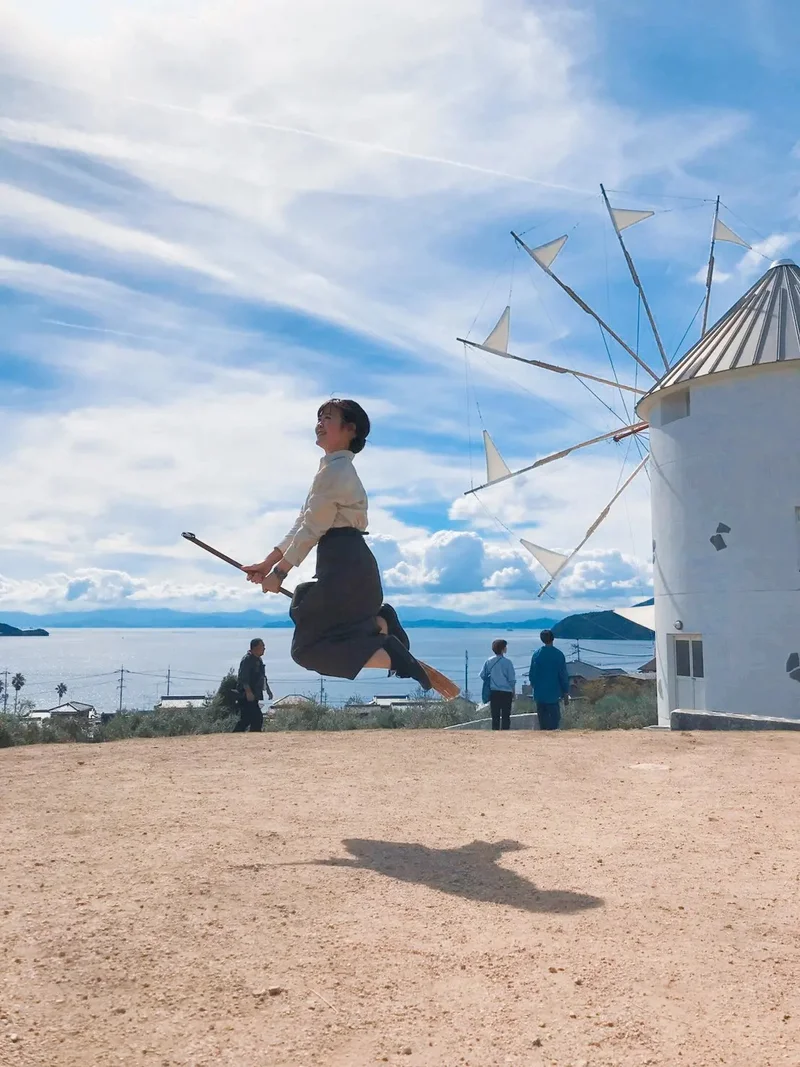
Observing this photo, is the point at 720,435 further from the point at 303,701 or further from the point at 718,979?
the point at 718,979

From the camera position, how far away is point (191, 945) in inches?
140

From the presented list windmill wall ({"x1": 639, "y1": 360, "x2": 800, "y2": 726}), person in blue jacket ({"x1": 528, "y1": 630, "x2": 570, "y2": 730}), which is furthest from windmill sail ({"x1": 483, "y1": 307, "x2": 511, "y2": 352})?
person in blue jacket ({"x1": 528, "y1": 630, "x2": 570, "y2": 730})

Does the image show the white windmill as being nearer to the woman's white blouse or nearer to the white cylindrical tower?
the white cylindrical tower

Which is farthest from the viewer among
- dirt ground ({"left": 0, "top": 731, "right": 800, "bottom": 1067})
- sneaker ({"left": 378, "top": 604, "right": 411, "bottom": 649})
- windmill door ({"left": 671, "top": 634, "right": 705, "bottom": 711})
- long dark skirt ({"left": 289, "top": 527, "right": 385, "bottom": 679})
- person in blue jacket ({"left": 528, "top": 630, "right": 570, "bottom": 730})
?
windmill door ({"left": 671, "top": 634, "right": 705, "bottom": 711})

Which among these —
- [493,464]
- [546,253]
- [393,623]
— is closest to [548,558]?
[493,464]

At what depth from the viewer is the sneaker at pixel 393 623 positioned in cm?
602

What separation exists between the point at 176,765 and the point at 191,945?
4736 millimetres

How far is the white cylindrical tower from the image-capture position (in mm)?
16609

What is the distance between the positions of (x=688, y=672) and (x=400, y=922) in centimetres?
1597

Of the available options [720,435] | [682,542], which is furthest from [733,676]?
[720,435]

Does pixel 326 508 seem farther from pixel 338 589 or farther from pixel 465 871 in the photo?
pixel 465 871

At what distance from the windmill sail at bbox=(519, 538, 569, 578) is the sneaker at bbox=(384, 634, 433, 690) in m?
22.1

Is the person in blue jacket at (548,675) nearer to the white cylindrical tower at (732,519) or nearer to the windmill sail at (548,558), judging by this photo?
the white cylindrical tower at (732,519)

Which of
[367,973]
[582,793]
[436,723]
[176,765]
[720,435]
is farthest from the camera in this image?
[720,435]
